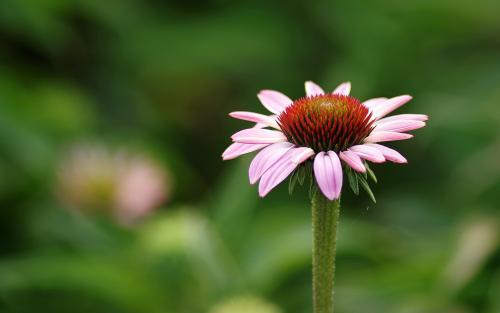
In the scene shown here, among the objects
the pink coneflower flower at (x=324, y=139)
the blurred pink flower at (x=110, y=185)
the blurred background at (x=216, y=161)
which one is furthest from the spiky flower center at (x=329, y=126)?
the blurred pink flower at (x=110, y=185)

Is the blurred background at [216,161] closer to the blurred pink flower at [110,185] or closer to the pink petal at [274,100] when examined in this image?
the blurred pink flower at [110,185]

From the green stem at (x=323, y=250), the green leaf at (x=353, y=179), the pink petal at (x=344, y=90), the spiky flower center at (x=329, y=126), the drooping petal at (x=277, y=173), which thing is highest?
the pink petal at (x=344, y=90)

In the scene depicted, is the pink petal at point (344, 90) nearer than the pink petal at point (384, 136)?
No

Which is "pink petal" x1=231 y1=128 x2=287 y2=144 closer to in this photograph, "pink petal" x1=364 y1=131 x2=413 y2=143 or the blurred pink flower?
"pink petal" x1=364 y1=131 x2=413 y2=143

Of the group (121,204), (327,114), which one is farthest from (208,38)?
(327,114)

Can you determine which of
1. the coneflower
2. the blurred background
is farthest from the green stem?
the blurred background

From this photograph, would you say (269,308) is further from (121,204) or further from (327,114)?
(121,204)

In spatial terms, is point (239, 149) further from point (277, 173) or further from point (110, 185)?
point (110, 185)
